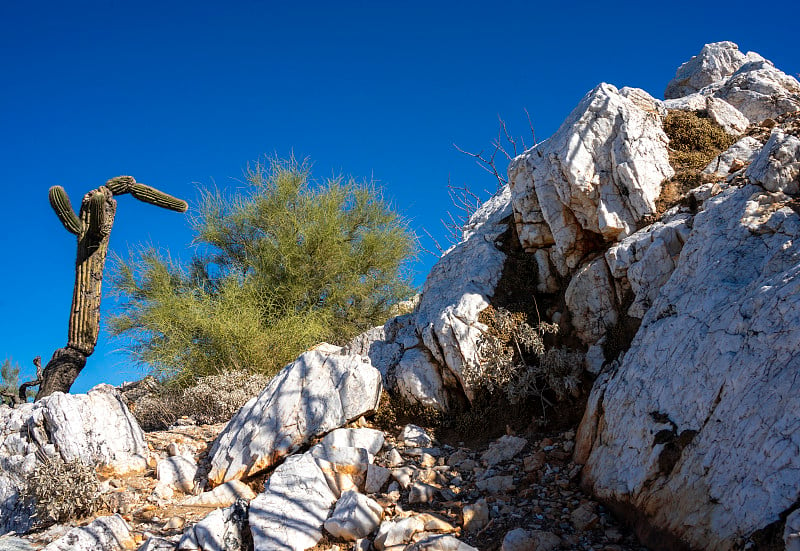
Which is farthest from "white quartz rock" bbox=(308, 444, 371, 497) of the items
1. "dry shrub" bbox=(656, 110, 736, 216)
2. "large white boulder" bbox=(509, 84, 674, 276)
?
"dry shrub" bbox=(656, 110, 736, 216)

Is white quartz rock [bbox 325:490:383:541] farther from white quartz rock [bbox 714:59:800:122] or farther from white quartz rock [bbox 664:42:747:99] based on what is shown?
white quartz rock [bbox 664:42:747:99]

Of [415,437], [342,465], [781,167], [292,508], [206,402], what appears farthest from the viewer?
[206,402]

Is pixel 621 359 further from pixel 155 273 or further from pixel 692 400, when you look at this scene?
pixel 155 273

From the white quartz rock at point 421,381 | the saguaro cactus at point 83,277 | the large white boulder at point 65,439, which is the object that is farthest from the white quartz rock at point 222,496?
the saguaro cactus at point 83,277

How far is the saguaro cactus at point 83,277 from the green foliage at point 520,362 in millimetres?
6426

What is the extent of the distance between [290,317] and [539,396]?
548 cm

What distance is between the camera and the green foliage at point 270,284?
900 cm

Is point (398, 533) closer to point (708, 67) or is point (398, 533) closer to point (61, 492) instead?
point (61, 492)

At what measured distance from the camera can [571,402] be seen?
17.0 feet

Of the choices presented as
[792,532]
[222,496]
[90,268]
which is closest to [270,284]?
[90,268]

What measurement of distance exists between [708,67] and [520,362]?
338 inches

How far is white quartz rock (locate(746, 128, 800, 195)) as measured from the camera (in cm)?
435

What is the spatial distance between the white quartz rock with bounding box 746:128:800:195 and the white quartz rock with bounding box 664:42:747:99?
717 centimetres

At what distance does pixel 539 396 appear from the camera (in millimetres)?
5375
